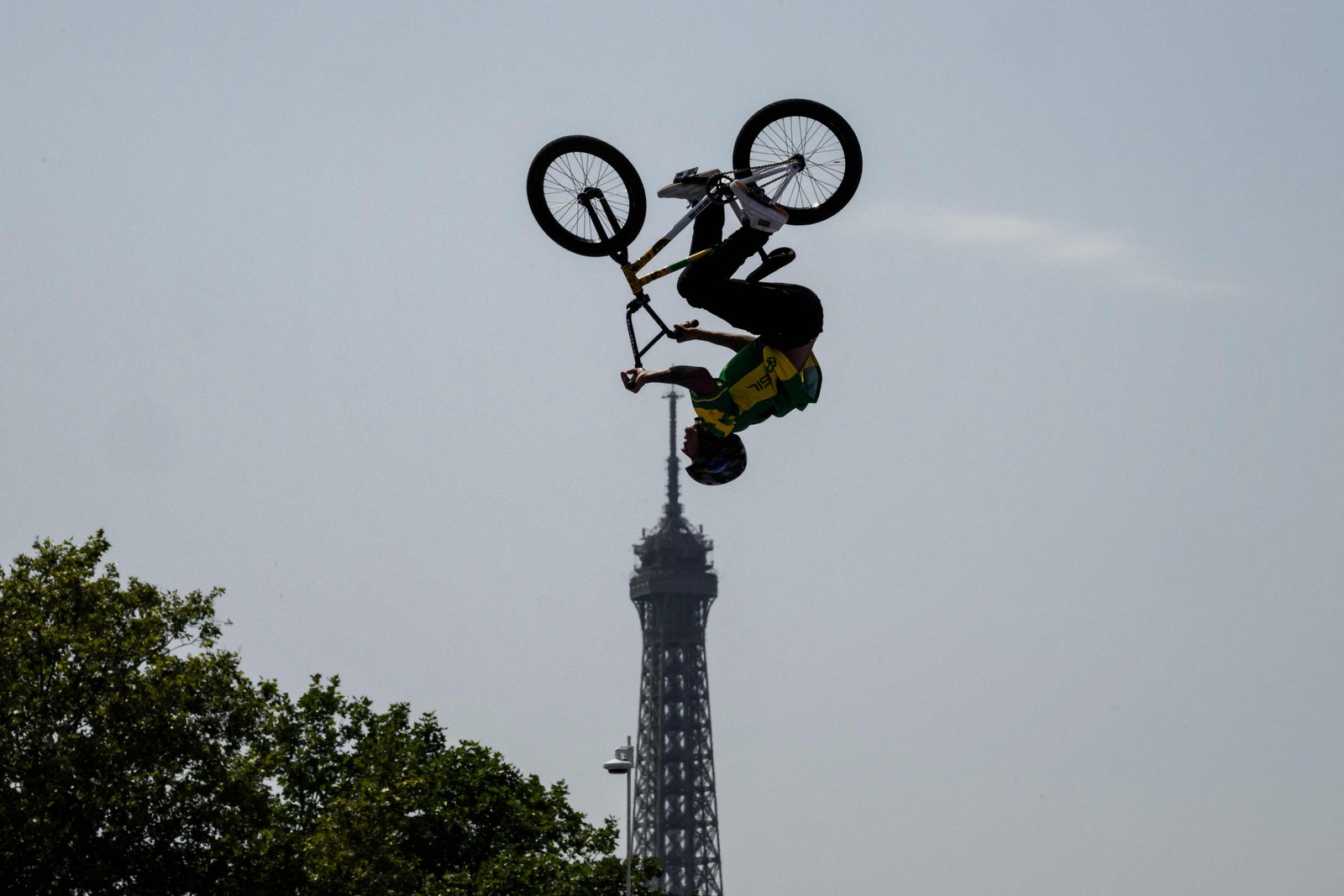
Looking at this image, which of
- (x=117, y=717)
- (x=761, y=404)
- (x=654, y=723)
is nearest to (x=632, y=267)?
(x=761, y=404)

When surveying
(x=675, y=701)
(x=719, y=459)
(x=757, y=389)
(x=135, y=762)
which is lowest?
(x=719, y=459)

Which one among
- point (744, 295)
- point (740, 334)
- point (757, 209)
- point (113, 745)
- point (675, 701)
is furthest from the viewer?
point (675, 701)

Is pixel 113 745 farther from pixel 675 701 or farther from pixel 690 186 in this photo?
pixel 675 701

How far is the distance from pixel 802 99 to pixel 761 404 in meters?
2.87

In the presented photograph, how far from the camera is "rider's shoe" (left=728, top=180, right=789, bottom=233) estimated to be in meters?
15.1

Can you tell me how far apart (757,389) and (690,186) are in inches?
75.5

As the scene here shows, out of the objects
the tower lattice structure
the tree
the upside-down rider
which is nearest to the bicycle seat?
the upside-down rider

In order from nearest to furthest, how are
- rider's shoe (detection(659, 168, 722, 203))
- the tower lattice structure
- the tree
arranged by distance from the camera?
rider's shoe (detection(659, 168, 722, 203)) → the tree → the tower lattice structure

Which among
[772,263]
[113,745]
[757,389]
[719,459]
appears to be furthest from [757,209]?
[113,745]

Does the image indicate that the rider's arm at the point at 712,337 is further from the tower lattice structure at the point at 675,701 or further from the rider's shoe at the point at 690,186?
the tower lattice structure at the point at 675,701

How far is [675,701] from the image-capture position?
178 metres

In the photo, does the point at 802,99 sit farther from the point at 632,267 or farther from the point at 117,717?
the point at 117,717

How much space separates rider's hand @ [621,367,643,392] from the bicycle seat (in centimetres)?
131

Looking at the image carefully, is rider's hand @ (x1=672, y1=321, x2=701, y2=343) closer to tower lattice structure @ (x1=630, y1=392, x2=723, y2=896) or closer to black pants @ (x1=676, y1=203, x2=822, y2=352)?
black pants @ (x1=676, y1=203, x2=822, y2=352)
